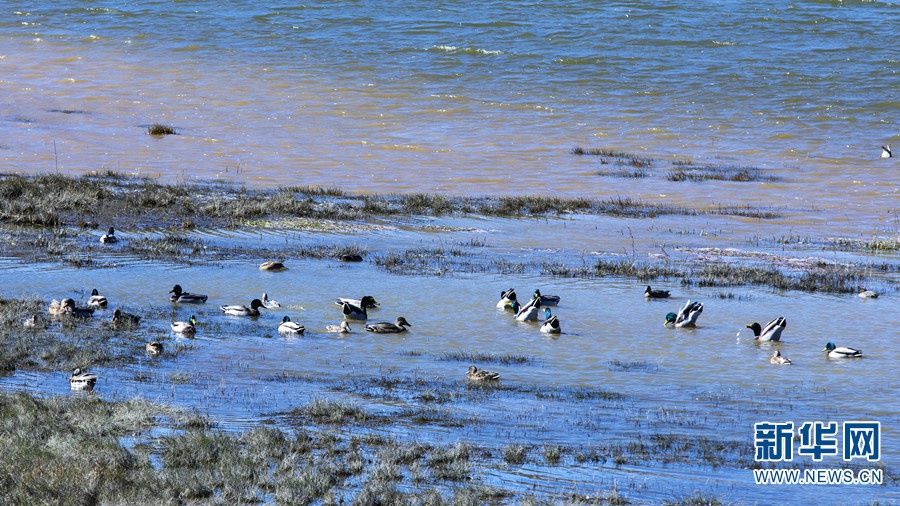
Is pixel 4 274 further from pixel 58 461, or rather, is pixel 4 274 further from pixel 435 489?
pixel 435 489

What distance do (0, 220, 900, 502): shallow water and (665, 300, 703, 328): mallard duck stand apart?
0.63ft

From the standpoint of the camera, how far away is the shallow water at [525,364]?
1141 cm

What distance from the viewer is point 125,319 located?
51.8 ft

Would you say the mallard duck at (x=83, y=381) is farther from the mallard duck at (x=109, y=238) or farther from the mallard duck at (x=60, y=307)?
the mallard duck at (x=109, y=238)

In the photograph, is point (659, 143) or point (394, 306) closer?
point (394, 306)

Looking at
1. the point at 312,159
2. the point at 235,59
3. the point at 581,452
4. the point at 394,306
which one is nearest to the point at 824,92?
the point at 312,159

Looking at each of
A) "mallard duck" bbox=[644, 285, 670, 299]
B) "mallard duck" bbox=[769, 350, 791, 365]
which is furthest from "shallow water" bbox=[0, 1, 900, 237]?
"mallard duck" bbox=[769, 350, 791, 365]

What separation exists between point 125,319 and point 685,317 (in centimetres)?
751

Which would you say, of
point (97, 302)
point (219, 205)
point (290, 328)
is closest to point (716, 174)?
point (219, 205)

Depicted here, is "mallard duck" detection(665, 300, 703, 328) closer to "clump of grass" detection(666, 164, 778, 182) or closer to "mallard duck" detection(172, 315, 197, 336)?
"mallard duck" detection(172, 315, 197, 336)

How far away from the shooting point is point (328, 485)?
9414mm

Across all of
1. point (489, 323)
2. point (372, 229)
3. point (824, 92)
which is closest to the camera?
point (489, 323)

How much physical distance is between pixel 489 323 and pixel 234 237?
25.2ft

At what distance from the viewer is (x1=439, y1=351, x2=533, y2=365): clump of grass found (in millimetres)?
14875
